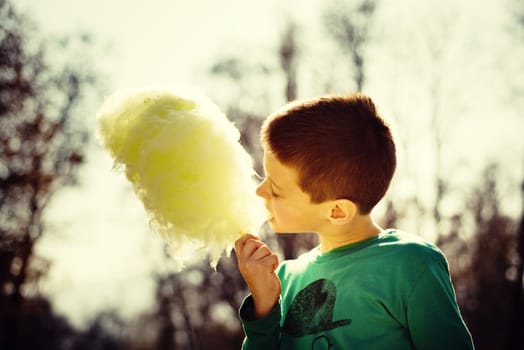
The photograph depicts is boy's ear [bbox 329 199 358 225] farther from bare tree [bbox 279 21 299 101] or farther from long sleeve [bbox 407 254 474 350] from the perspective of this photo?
bare tree [bbox 279 21 299 101]

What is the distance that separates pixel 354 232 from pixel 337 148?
1.26 ft

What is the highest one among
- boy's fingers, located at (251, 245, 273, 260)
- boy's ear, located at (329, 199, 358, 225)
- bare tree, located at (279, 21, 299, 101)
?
bare tree, located at (279, 21, 299, 101)

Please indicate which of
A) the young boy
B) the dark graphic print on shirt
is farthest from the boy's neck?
the dark graphic print on shirt

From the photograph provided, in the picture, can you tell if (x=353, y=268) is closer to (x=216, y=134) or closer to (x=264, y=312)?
(x=264, y=312)

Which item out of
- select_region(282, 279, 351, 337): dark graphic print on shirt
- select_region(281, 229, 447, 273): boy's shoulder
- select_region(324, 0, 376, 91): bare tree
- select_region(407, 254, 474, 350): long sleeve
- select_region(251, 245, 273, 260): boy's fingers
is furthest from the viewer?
select_region(324, 0, 376, 91): bare tree

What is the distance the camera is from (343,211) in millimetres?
2125

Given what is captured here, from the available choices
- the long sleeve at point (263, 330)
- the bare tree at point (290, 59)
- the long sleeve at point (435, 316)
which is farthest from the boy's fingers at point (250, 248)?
the bare tree at point (290, 59)

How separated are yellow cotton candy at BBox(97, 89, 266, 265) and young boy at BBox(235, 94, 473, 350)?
125mm

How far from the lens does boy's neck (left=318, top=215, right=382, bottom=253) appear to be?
2.14m

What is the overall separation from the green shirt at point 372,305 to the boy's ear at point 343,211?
118 mm

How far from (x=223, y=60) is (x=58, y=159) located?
6.43 meters

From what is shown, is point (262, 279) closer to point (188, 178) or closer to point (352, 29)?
point (188, 178)

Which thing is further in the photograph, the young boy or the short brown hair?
the short brown hair

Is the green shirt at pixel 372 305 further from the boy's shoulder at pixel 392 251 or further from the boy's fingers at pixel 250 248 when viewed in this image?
the boy's fingers at pixel 250 248
